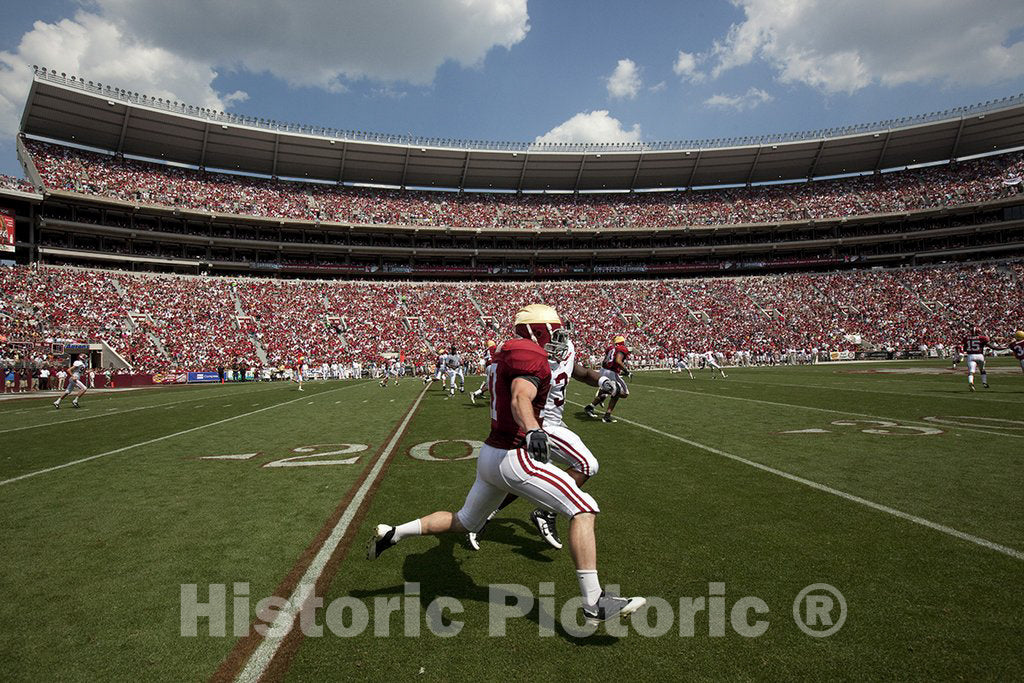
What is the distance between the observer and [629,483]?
6.32 meters

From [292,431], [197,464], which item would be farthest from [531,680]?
[292,431]

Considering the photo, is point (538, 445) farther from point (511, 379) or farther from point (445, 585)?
point (445, 585)

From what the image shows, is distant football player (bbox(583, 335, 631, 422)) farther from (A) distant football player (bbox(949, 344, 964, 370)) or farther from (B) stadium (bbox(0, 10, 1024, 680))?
(A) distant football player (bbox(949, 344, 964, 370))

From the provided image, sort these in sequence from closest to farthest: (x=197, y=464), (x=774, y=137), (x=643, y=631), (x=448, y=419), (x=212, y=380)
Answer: (x=643, y=631) → (x=197, y=464) → (x=448, y=419) → (x=212, y=380) → (x=774, y=137)

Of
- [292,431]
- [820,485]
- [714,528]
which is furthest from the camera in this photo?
[292,431]

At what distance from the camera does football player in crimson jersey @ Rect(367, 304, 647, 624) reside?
10.1 ft

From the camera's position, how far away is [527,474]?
3.36 m

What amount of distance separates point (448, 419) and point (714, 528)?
8771 millimetres

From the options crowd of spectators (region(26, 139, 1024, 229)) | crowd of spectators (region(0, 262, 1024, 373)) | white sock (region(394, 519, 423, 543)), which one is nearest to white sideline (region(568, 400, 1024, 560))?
white sock (region(394, 519, 423, 543))

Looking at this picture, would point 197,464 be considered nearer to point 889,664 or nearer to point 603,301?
point 889,664

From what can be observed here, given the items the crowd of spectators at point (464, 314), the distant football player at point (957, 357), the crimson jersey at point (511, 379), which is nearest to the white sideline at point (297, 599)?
the crimson jersey at point (511, 379)

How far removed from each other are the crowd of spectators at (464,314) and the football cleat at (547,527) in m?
34.3

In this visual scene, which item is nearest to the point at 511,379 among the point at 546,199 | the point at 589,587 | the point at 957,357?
the point at 589,587

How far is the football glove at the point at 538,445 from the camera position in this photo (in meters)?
3.00
